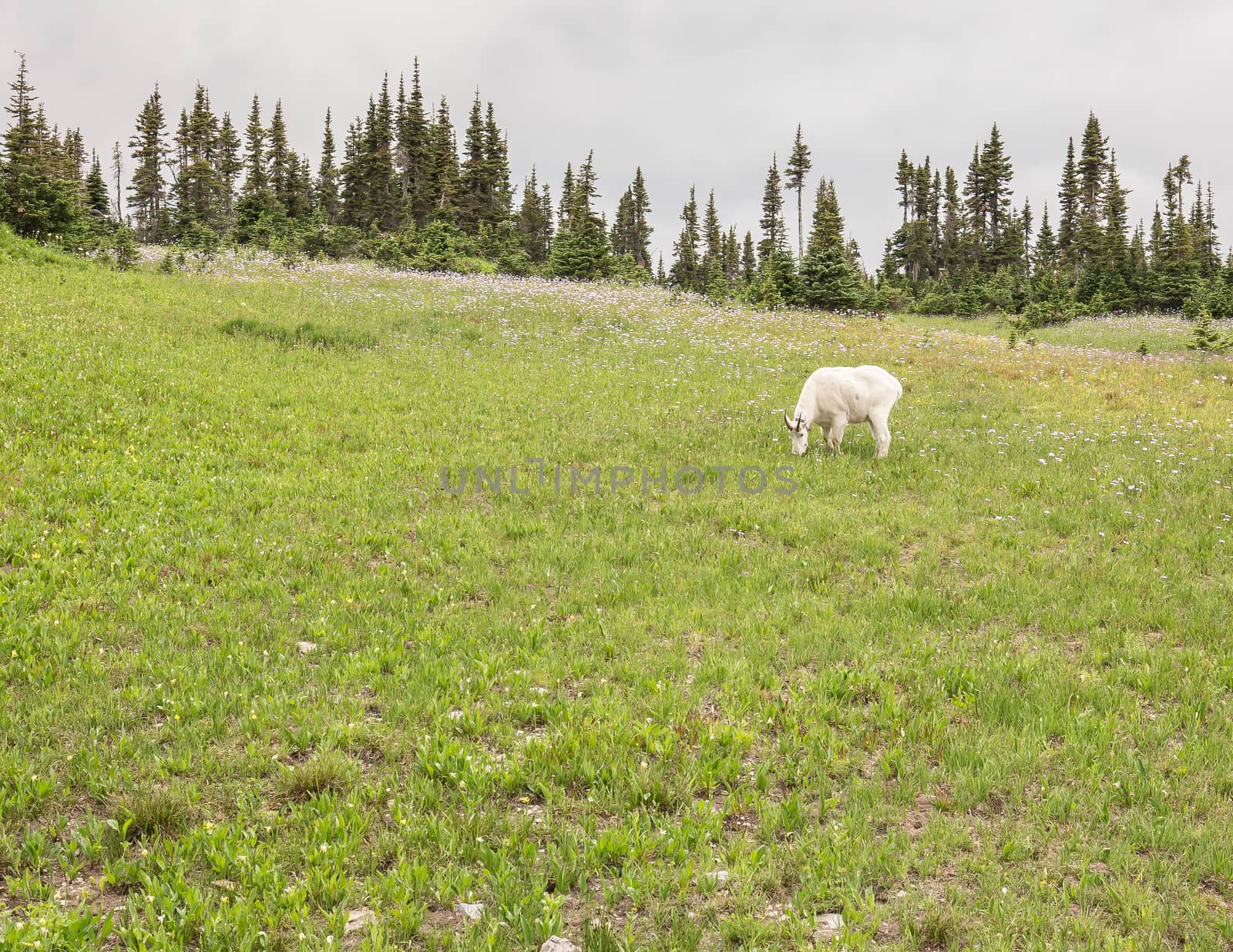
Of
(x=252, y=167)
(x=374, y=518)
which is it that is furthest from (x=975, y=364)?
(x=252, y=167)

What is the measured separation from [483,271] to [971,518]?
4056 centimetres

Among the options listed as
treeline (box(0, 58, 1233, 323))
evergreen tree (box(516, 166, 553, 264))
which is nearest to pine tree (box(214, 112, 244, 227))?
treeline (box(0, 58, 1233, 323))

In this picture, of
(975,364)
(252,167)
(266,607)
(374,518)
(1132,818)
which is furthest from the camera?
(252,167)

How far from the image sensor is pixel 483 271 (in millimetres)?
45562

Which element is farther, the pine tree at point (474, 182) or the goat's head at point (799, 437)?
the pine tree at point (474, 182)

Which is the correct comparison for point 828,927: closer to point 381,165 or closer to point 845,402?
point 845,402

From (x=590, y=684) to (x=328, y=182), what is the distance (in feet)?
271

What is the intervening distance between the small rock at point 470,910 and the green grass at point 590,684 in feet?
0.17

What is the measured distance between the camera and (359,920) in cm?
379

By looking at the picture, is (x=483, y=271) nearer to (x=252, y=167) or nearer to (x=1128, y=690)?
(x=252, y=167)

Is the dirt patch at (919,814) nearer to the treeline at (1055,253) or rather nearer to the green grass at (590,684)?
the green grass at (590,684)

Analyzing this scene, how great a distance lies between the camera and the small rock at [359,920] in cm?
371

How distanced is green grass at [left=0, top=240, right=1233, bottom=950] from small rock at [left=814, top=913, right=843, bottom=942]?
7cm

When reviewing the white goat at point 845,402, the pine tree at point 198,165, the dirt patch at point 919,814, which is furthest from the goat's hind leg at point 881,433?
the pine tree at point 198,165
